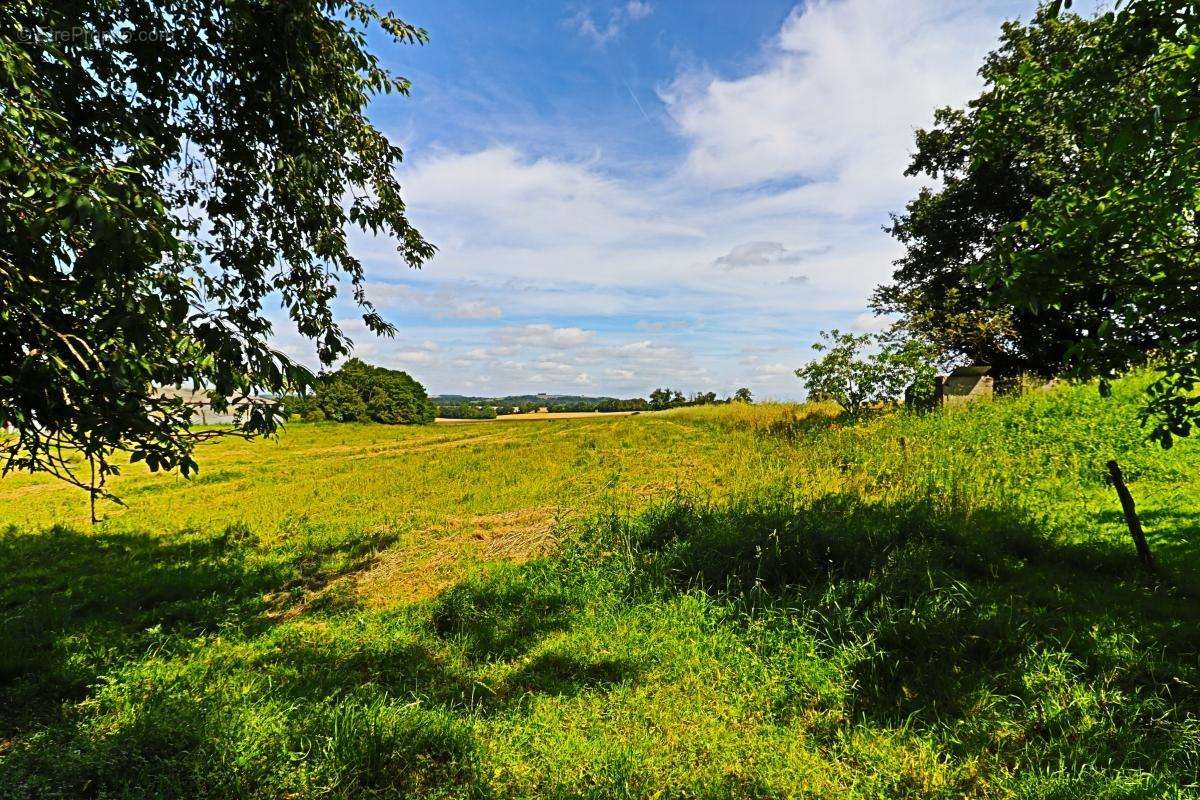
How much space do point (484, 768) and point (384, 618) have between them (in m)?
3.09

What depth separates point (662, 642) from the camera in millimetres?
4824

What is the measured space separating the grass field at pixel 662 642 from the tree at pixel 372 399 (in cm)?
4496

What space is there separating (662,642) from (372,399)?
5452 centimetres

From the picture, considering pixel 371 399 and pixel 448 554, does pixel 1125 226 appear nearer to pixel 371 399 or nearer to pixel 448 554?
pixel 448 554

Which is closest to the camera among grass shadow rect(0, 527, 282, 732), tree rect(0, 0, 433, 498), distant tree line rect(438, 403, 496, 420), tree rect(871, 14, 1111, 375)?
tree rect(0, 0, 433, 498)

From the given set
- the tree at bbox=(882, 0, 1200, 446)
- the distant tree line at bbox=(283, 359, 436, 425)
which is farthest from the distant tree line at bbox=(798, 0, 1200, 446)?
the distant tree line at bbox=(283, 359, 436, 425)

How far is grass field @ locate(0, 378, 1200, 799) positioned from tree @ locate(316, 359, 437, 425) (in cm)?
4496

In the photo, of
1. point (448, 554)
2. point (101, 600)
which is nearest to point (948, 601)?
point (448, 554)

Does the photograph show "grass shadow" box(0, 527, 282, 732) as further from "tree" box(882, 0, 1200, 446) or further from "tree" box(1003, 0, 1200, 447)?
"tree" box(1003, 0, 1200, 447)

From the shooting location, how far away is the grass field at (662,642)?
3258 millimetres

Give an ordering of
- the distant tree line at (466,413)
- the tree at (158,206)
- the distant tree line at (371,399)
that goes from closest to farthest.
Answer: the tree at (158,206) < the distant tree line at (371,399) < the distant tree line at (466,413)

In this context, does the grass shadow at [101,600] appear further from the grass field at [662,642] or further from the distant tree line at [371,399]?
the distant tree line at [371,399]

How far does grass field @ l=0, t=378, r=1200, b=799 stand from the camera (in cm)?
326

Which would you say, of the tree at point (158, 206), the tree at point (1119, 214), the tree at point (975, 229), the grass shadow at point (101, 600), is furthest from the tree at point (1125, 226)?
the tree at point (975, 229)
